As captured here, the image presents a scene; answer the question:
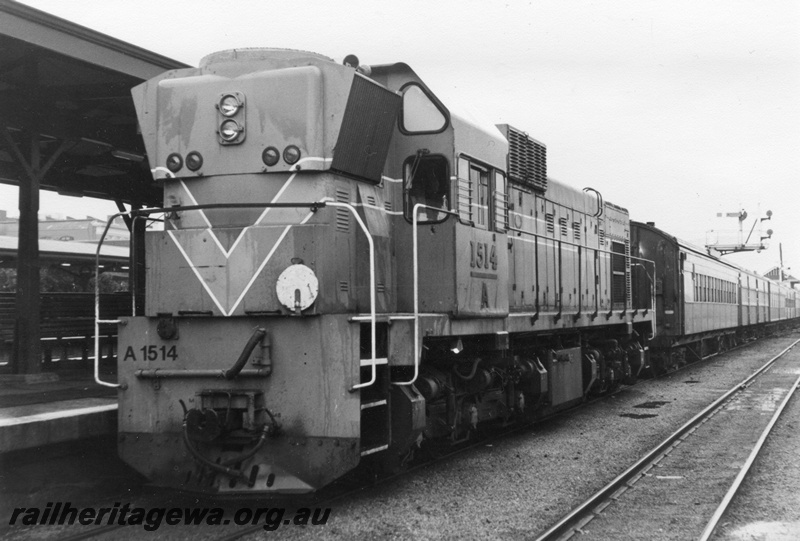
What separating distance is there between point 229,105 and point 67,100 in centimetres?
466

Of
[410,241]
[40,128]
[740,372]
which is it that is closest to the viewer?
[410,241]

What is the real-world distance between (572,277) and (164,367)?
6.72m

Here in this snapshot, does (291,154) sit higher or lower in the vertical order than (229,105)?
lower

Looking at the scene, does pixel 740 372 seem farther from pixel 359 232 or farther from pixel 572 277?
pixel 359 232

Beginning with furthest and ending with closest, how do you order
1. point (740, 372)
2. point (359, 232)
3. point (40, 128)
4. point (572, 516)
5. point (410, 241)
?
point (740, 372) → point (40, 128) → point (410, 241) → point (359, 232) → point (572, 516)

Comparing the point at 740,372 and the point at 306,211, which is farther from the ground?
the point at 306,211

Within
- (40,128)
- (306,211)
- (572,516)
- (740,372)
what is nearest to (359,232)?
(306,211)

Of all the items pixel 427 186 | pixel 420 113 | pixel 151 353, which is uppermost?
pixel 420 113

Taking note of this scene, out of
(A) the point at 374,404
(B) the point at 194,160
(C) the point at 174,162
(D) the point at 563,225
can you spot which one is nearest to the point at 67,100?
(C) the point at 174,162

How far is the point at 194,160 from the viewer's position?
20.8ft

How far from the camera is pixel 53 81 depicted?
9922 mm

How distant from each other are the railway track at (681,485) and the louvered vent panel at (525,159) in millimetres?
3490

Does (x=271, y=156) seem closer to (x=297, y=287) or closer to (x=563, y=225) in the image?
(x=297, y=287)

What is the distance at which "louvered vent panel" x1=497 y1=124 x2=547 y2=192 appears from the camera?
30.3 feet
